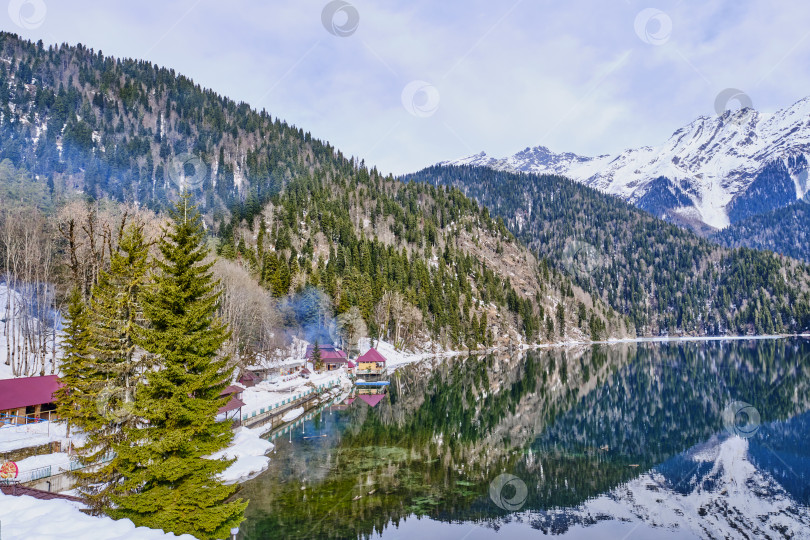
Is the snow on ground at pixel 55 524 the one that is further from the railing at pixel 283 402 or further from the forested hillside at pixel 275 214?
the forested hillside at pixel 275 214

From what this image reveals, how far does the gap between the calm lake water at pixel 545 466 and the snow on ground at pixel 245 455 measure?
116cm

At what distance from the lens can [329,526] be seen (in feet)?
84.5

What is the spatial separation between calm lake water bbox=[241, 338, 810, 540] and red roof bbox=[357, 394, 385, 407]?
1428mm

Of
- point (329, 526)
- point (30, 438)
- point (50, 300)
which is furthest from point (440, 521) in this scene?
point (50, 300)

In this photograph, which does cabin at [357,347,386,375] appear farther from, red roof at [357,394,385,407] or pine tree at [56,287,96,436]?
pine tree at [56,287,96,436]

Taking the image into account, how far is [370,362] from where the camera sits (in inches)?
3413

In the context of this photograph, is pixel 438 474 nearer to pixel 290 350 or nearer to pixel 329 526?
pixel 329 526

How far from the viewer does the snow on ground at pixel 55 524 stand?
1417cm
